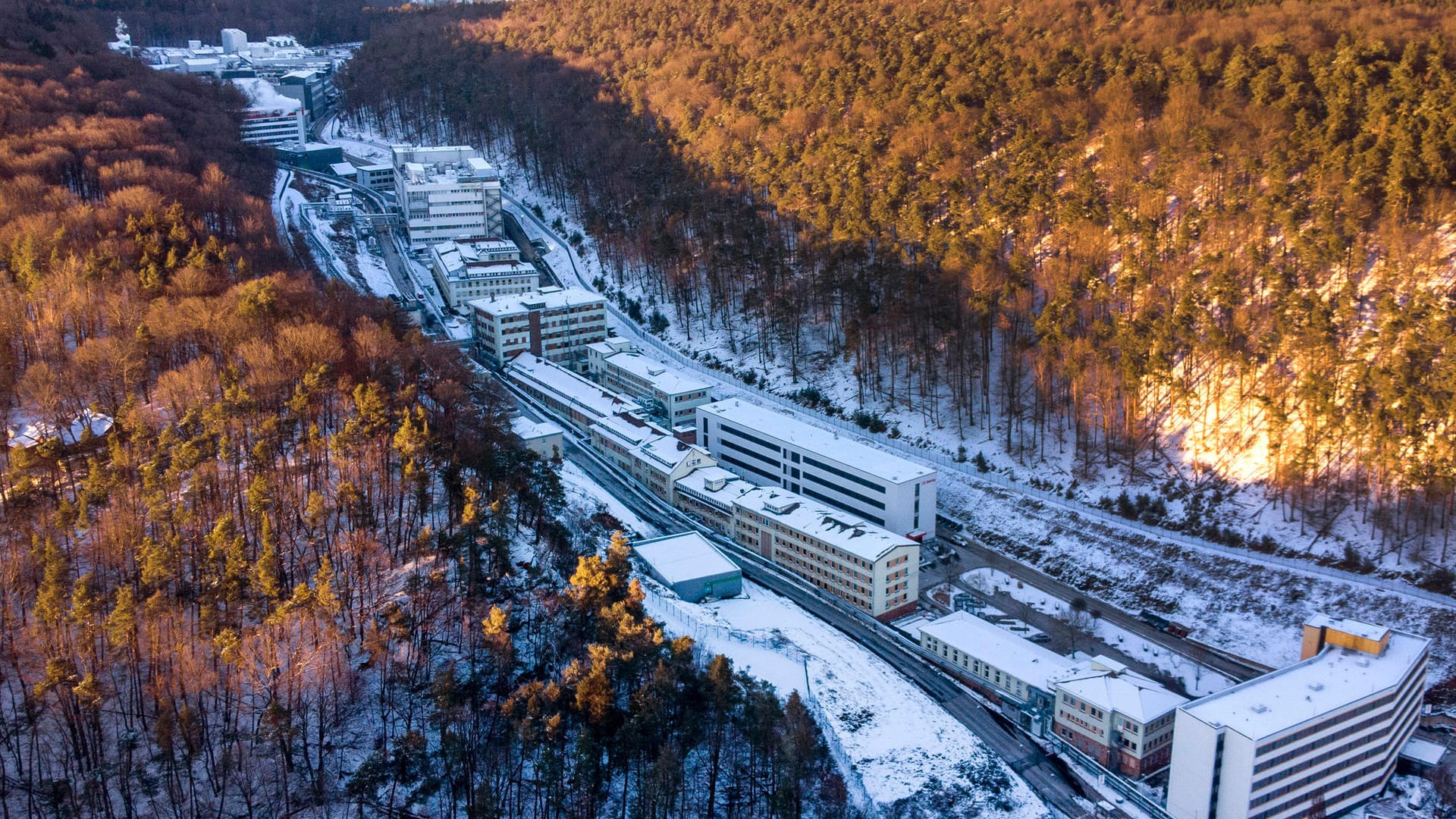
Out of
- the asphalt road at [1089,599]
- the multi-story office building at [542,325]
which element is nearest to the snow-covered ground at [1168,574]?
the asphalt road at [1089,599]

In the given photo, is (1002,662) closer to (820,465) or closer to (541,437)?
(820,465)

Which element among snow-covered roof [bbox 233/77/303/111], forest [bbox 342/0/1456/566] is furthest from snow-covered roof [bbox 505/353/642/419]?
snow-covered roof [bbox 233/77/303/111]

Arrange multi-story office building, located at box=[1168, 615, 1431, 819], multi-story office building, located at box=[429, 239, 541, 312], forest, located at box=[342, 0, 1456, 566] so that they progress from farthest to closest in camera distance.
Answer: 1. multi-story office building, located at box=[429, 239, 541, 312]
2. forest, located at box=[342, 0, 1456, 566]
3. multi-story office building, located at box=[1168, 615, 1431, 819]

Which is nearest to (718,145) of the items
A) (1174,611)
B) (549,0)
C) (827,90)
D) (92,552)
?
(827,90)

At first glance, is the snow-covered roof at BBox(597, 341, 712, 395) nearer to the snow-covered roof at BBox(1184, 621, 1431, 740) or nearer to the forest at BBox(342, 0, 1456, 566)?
the forest at BBox(342, 0, 1456, 566)

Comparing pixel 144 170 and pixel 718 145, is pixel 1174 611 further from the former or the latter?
pixel 144 170

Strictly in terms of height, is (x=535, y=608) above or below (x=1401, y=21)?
below
